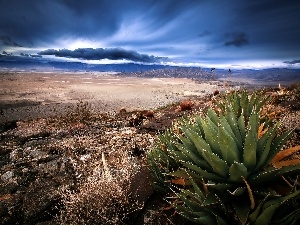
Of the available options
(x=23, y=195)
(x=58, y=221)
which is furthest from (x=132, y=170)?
(x=23, y=195)

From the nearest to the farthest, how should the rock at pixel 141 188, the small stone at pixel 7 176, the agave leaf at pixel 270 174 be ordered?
the agave leaf at pixel 270 174
the rock at pixel 141 188
the small stone at pixel 7 176

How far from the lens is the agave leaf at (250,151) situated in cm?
237

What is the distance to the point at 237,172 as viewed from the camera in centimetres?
230

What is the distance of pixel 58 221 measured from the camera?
3.59 metres

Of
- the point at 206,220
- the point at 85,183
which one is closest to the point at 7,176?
the point at 85,183

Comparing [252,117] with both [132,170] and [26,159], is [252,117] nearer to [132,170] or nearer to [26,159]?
[132,170]

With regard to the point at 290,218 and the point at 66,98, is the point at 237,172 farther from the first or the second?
the point at 66,98

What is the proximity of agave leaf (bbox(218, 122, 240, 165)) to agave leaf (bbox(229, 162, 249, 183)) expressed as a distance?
187 millimetres

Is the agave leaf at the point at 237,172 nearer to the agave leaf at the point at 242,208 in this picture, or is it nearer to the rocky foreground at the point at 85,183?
the agave leaf at the point at 242,208

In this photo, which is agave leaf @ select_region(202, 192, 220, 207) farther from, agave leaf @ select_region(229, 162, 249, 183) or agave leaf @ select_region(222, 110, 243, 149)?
agave leaf @ select_region(222, 110, 243, 149)

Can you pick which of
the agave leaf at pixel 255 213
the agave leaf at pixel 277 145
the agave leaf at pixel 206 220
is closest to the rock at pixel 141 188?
the agave leaf at pixel 206 220

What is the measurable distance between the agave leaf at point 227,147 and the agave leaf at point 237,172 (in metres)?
0.19

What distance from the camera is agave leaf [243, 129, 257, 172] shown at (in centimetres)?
237

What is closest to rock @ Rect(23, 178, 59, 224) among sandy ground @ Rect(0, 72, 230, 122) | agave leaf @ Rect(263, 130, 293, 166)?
agave leaf @ Rect(263, 130, 293, 166)
